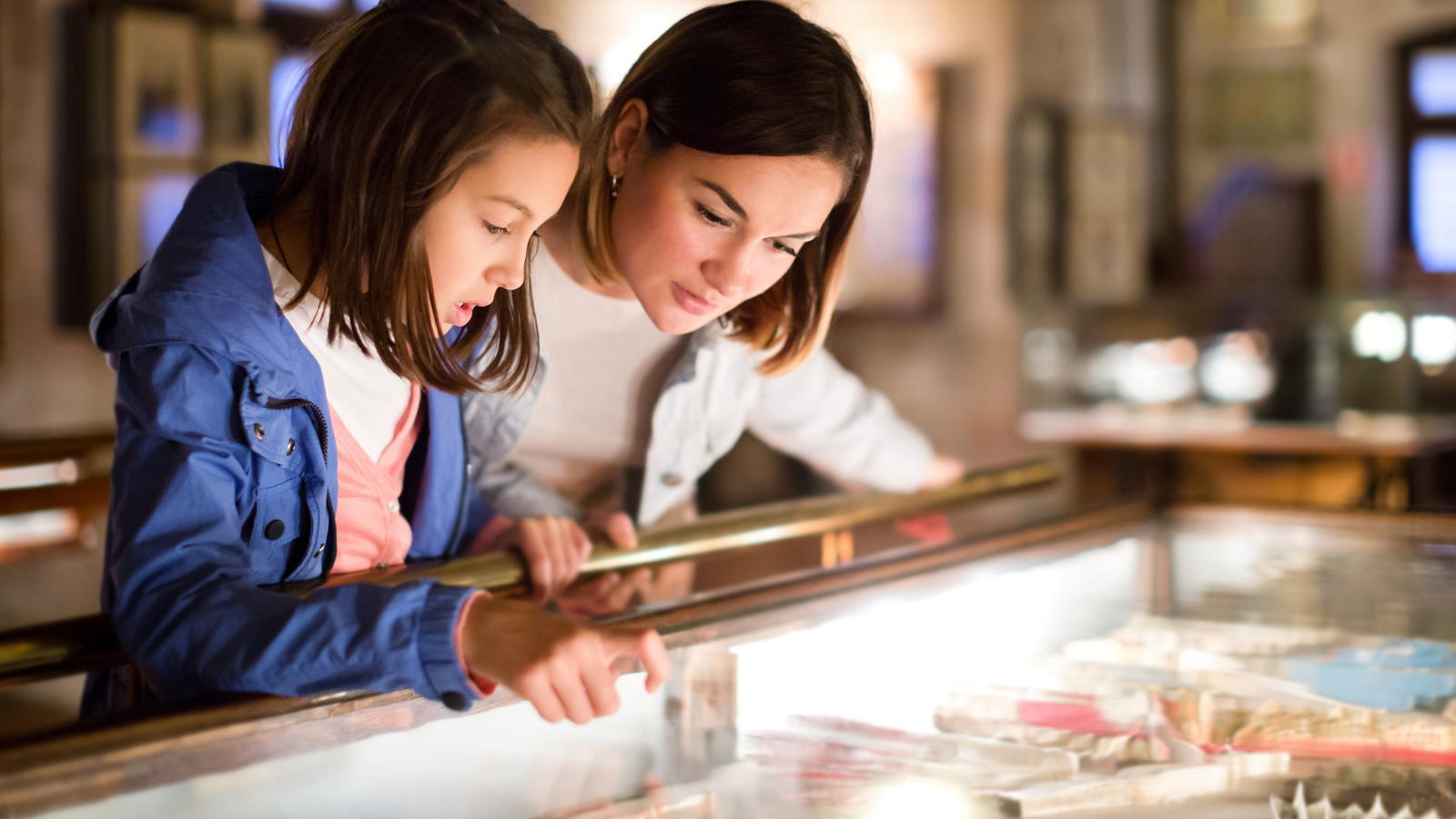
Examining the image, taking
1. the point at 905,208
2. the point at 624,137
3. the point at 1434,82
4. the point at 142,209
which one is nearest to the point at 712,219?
the point at 624,137

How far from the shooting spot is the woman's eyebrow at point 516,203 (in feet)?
2.32

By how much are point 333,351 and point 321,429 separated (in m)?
0.06

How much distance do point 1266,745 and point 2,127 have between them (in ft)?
11.4

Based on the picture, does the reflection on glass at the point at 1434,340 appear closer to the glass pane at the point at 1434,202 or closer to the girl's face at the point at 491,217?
the glass pane at the point at 1434,202

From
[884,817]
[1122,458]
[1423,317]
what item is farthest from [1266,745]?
[1423,317]

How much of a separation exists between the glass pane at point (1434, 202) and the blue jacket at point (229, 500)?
22.0 ft

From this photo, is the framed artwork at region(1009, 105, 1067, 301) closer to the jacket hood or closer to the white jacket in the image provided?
the white jacket

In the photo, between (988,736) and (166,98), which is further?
(166,98)

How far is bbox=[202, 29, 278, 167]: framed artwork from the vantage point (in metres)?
3.46

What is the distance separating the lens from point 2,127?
3158 millimetres

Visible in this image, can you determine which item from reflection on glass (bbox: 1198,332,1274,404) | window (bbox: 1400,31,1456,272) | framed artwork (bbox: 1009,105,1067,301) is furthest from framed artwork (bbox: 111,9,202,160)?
window (bbox: 1400,31,1456,272)

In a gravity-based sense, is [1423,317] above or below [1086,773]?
above

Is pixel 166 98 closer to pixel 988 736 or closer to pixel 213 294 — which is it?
pixel 213 294

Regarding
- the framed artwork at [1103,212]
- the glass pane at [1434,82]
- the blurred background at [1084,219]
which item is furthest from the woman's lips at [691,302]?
the glass pane at [1434,82]
